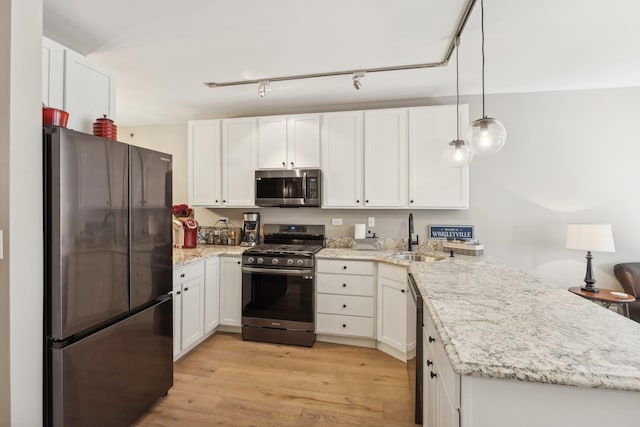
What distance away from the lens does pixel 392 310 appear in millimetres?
2799

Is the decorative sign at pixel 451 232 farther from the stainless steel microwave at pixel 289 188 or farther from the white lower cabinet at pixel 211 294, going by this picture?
the white lower cabinet at pixel 211 294

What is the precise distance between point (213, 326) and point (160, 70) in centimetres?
247

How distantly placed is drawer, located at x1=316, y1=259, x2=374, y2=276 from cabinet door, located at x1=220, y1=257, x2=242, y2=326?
0.88 m

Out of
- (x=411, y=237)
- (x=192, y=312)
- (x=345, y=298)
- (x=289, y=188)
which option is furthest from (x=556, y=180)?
(x=192, y=312)

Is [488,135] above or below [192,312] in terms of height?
above

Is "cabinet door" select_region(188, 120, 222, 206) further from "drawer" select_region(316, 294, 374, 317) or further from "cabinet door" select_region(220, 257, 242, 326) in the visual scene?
"drawer" select_region(316, 294, 374, 317)

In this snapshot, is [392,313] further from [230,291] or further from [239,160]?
[239,160]

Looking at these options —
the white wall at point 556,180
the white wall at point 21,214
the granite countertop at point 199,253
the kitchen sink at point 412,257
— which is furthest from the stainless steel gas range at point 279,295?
the white wall at point 21,214

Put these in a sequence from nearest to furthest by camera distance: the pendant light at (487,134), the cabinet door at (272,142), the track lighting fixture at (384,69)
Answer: the pendant light at (487,134), the track lighting fixture at (384,69), the cabinet door at (272,142)

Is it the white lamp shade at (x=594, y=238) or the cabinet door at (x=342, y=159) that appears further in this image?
the cabinet door at (x=342, y=159)

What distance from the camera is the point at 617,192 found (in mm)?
3031

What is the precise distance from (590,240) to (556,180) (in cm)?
70

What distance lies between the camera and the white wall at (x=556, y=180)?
9.89ft

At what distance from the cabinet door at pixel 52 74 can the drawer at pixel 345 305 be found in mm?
2502
